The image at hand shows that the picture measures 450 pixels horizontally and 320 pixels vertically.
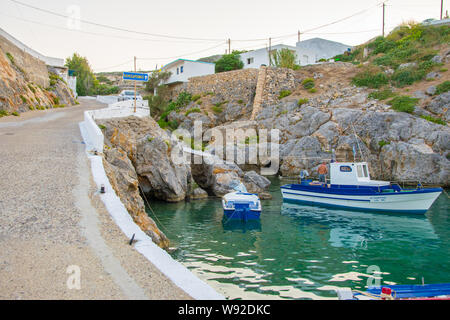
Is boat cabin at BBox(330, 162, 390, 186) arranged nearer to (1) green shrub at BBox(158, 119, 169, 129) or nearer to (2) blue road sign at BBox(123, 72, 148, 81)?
(2) blue road sign at BBox(123, 72, 148, 81)

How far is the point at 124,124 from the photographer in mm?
21203

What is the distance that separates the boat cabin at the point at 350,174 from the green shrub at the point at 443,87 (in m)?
15.8

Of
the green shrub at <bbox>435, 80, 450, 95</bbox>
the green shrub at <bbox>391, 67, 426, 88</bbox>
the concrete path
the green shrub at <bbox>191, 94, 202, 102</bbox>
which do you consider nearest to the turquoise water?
the concrete path

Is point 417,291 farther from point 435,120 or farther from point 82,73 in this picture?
point 82,73

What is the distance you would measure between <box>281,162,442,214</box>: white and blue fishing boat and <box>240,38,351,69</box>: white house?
31.0m

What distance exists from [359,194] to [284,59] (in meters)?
31.1

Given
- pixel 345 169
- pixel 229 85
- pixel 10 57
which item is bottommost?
pixel 345 169

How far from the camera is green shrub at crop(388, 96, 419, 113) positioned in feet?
96.4

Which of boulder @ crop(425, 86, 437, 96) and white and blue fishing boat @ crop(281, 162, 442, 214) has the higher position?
boulder @ crop(425, 86, 437, 96)

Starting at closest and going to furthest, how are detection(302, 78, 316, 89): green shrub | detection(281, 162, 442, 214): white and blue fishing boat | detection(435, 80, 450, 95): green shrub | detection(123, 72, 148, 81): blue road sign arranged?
detection(281, 162, 442, 214): white and blue fishing boat → detection(123, 72, 148, 81): blue road sign → detection(435, 80, 450, 95): green shrub → detection(302, 78, 316, 89): green shrub

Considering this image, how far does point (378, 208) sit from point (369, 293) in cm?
1342

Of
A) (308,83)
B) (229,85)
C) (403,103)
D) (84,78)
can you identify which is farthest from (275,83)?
(84,78)

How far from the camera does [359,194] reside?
61.0 ft

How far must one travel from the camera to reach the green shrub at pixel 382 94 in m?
33.2
